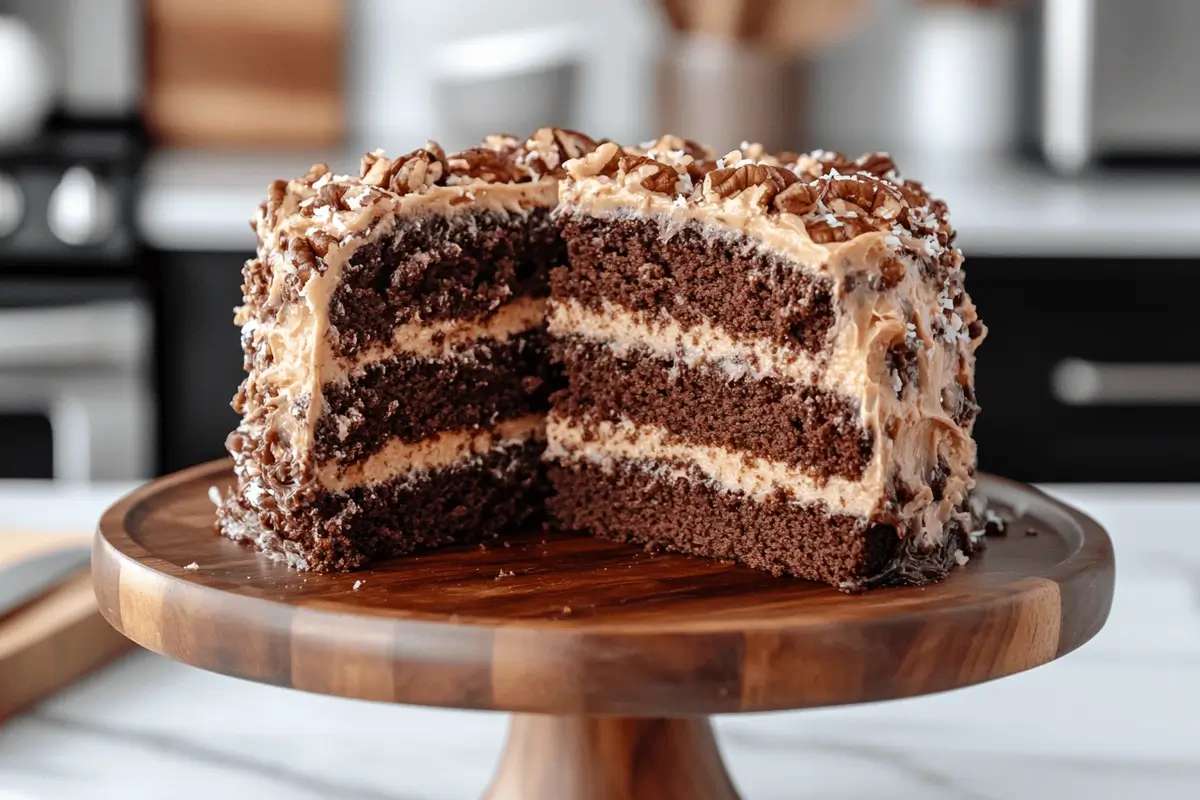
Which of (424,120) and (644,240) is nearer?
(644,240)

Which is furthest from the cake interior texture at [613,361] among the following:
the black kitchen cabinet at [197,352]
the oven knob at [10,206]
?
the oven knob at [10,206]

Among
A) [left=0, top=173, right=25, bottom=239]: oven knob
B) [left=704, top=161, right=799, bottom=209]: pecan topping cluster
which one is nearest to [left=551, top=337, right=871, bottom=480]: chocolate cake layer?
[left=704, top=161, right=799, bottom=209]: pecan topping cluster

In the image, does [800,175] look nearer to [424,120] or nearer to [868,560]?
[868,560]

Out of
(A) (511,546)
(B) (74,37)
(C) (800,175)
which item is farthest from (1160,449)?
(B) (74,37)

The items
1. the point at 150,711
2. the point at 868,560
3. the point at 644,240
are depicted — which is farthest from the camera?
the point at 150,711

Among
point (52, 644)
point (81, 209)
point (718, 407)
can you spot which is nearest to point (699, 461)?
point (718, 407)

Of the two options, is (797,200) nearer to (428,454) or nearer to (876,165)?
(876,165)
